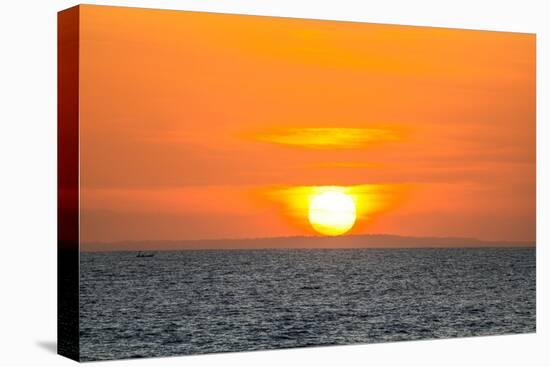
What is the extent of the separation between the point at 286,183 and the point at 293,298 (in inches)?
66.7

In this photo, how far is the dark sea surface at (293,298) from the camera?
18719mm

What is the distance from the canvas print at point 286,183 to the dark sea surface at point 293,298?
0.03 m

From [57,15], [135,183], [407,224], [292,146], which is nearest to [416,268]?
[407,224]

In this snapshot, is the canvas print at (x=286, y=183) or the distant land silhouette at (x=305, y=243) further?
the distant land silhouette at (x=305, y=243)

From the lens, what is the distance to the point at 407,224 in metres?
21.1

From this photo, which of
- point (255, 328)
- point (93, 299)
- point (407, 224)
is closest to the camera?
point (93, 299)

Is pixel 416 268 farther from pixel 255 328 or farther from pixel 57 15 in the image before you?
pixel 57 15

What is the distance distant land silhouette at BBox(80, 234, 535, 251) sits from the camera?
18984 mm

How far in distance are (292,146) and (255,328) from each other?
2725mm

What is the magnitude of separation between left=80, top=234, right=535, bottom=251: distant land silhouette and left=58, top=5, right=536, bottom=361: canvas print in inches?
1.1

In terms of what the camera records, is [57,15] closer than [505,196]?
Yes

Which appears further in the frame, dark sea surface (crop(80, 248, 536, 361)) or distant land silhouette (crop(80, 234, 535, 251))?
distant land silhouette (crop(80, 234, 535, 251))

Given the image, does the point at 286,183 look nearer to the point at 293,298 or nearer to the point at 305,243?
the point at 305,243

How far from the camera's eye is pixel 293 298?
2003 centimetres
